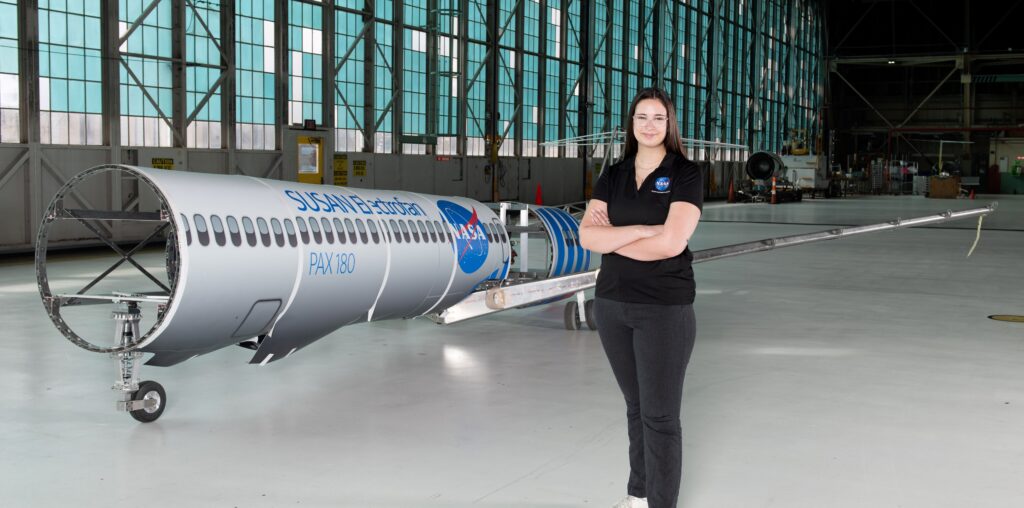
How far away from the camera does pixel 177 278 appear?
28.3ft

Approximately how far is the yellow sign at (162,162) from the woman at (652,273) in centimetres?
2425

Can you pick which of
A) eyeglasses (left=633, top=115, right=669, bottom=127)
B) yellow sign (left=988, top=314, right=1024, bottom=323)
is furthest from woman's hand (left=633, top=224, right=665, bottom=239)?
yellow sign (left=988, top=314, right=1024, bottom=323)

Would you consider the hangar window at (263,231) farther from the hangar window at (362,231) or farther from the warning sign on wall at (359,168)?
the warning sign on wall at (359,168)

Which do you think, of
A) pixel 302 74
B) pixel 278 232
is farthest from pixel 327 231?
pixel 302 74

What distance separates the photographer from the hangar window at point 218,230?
29.5ft

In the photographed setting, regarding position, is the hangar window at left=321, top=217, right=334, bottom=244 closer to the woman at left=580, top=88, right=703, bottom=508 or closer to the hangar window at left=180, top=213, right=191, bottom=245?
the hangar window at left=180, top=213, right=191, bottom=245

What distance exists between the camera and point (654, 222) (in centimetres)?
561

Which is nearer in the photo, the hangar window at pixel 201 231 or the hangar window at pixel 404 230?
the hangar window at pixel 201 231

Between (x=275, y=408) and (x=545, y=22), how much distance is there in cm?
4056

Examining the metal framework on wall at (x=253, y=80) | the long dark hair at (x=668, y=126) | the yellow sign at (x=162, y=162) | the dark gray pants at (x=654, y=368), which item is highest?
the metal framework on wall at (x=253, y=80)

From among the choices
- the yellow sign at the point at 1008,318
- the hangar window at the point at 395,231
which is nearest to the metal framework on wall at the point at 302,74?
the hangar window at the point at 395,231

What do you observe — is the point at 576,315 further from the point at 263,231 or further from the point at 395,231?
the point at 263,231

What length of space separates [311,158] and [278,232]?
22597 mm

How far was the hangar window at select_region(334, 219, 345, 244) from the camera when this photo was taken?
10391 mm
